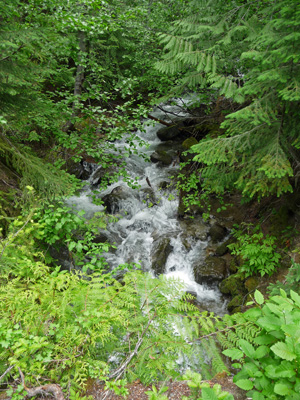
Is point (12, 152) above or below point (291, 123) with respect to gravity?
below

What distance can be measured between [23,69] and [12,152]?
5.35ft

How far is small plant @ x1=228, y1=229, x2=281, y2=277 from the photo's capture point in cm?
538

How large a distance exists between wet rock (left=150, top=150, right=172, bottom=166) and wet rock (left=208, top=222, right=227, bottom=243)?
15.7ft

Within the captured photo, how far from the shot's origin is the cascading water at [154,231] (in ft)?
24.0

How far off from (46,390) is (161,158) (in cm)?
1080

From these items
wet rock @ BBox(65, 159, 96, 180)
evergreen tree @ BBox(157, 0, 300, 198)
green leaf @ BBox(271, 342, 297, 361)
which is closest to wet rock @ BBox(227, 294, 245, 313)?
evergreen tree @ BBox(157, 0, 300, 198)

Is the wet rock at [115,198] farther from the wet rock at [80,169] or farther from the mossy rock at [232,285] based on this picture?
the mossy rock at [232,285]

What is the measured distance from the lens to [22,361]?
6.05 ft

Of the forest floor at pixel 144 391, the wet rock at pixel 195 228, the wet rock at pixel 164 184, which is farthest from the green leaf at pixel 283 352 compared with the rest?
the wet rock at pixel 164 184

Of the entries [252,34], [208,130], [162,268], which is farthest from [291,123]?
[208,130]

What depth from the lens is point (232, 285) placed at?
20.5 feet

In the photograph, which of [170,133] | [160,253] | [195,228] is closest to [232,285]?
[160,253]

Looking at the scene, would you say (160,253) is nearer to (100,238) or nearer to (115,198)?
(100,238)

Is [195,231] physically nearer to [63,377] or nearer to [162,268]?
[162,268]
